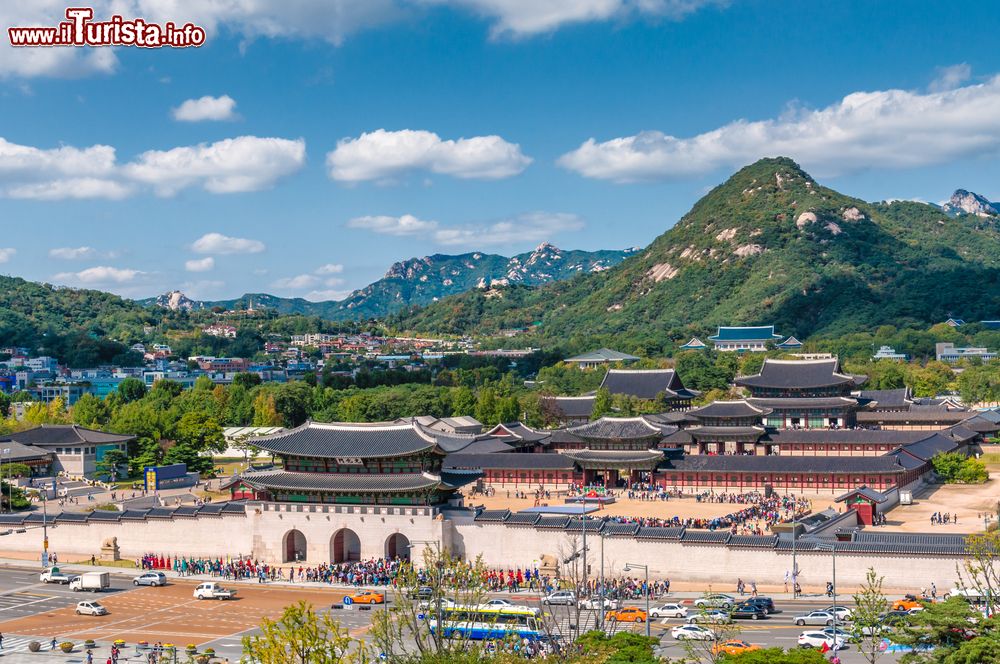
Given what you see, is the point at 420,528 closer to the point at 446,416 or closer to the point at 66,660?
the point at 66,660

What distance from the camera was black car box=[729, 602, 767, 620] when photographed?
42.5 metres

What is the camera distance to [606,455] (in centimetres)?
8138

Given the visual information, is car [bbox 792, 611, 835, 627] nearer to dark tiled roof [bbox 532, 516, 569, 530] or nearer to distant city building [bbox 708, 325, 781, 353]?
dark tiled roof [bbox 532, 516, 569, 530]

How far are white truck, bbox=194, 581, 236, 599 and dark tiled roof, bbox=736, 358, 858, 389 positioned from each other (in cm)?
6431

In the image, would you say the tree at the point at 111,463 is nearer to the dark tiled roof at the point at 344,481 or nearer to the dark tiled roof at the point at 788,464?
the dark tiled roof at the point at 344,481

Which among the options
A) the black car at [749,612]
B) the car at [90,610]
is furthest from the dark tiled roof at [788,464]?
the car at [90,610]

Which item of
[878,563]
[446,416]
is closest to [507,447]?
A: [446,416]

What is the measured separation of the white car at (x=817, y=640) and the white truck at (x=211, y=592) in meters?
25.6

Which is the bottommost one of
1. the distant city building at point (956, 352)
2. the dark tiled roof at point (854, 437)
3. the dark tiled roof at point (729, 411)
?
the dark tiled roof at point (854, 437)

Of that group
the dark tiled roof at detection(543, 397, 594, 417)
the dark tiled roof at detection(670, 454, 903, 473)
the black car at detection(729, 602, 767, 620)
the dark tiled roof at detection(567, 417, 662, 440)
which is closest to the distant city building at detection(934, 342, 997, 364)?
the dark tiled roof at detection(543, 397, 594, 417)

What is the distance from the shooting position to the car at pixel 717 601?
41250 millimetres

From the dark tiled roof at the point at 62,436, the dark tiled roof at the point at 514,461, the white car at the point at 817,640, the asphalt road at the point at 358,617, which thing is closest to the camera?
the white car at the point at 817,640

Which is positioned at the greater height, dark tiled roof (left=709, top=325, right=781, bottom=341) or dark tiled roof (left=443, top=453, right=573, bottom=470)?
dark tiled roof (left=709, top=325, right=781, bottom=341)

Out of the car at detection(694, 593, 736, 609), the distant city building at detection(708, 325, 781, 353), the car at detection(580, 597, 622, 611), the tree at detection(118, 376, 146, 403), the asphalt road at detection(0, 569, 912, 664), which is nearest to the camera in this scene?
the asphalt road at detection(0, 569, 912, 664)
